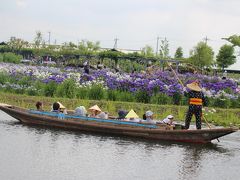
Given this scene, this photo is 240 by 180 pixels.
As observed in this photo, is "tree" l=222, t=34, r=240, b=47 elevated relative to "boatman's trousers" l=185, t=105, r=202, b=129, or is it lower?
elevated

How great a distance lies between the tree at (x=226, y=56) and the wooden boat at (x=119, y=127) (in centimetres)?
4913

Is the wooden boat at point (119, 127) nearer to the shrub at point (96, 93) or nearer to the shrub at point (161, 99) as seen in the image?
the shrub at point (96, 93)

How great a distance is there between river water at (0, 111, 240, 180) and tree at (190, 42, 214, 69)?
44.4m

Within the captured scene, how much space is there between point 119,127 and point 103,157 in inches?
158

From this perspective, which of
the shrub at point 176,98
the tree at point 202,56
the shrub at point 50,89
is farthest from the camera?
the tree at point 202,56

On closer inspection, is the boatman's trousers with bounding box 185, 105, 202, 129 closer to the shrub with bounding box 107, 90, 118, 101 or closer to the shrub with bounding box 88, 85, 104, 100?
the shrub with bounding box 107, 90, 118, 101

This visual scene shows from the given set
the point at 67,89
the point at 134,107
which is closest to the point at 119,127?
the point at 134,107

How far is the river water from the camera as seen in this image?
49.8ft

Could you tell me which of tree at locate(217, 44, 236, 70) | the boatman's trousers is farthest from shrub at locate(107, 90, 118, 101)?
tree at locate(217, 44, 236, 70)

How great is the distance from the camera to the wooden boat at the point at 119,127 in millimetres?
20422

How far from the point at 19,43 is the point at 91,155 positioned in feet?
226

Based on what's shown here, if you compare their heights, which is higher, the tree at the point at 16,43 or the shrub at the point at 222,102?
the tree at the point at 16,43

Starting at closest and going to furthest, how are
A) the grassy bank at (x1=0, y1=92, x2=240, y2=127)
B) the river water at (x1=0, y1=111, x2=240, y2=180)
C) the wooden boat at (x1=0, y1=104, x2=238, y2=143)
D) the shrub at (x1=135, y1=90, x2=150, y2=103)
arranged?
the river water at (x1=0, y1=111, x2=240, y2=180)
the wooden boat at (x1=0, y1=104, x2=238, y2=143)
the grassy bank at (x1=0, y1=92, x2=240, y2=127)
the shrub at (x1=135, y1=90, x2=150, y2=103)

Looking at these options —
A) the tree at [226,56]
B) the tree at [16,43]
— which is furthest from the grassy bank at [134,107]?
the tree at [16,43]
